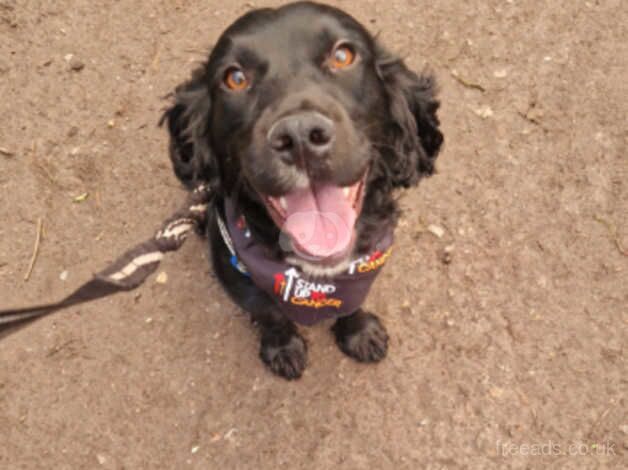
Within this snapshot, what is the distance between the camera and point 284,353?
3.35m

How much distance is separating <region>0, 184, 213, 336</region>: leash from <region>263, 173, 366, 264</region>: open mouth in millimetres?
463

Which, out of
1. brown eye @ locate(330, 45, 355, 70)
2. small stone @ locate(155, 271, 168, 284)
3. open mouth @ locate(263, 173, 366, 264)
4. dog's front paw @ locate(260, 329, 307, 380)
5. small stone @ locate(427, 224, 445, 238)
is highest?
brown eye @ locate(330, 45, 355, 70)

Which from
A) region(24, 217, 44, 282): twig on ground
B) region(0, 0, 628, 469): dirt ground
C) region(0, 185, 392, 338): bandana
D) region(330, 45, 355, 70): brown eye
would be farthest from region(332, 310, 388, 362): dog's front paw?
region(24, 217, 44, 282): twig on ground

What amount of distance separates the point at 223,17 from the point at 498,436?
3.26 metres

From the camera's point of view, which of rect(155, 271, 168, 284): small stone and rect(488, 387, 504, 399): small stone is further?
rect(155, 271, 168, 284): small stone

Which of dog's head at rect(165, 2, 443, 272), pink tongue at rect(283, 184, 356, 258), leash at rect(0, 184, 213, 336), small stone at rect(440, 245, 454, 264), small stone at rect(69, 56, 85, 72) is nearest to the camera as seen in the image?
leash at rect(0, 184, 213, 336)

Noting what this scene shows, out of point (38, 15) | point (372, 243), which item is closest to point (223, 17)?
point (38, 15)

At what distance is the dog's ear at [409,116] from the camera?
2.72m

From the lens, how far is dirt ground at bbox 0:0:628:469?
3295mm

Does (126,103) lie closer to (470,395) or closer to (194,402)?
(194,402)

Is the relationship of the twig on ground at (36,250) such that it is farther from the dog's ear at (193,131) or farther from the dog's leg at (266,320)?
the dog's ear at (193,131)

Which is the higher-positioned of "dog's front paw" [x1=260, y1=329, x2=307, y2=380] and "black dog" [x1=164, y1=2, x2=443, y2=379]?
"black dog" [x1=164, y1=2, x2=443, y2=379]

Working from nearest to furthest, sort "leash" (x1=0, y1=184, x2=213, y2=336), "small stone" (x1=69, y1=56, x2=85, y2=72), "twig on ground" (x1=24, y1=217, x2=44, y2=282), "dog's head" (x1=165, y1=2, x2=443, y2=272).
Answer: "leash" (x1=0, y1=184, x2=213, y2=336) < "dog's head" (x1=165, y1=2, x2=443, y2=272) < "twig on ground" (x1=24, y1=217, x2=44, y2=282) < "small stone" (x1=69, y1=56, x2=85, y2=72)

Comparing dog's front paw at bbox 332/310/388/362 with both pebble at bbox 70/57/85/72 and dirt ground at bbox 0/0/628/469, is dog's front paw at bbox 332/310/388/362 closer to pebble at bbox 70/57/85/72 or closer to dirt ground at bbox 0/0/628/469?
A: dirt ground at bbox 0/0/628/469
